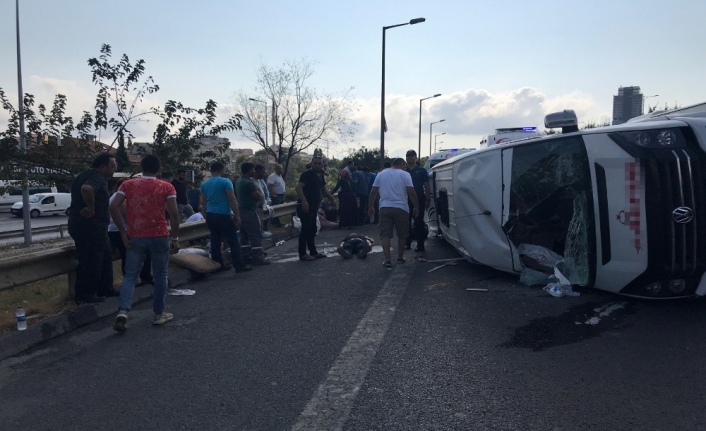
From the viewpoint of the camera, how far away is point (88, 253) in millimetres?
6691

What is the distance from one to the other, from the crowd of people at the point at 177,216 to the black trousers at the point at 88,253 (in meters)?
0.01

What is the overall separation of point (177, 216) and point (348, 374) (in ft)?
9.39

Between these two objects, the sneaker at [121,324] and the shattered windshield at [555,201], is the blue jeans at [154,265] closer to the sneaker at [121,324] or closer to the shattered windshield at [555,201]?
the sneaker at [121,324]

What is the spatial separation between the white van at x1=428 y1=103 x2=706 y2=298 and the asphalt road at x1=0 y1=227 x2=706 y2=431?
15.7 inches

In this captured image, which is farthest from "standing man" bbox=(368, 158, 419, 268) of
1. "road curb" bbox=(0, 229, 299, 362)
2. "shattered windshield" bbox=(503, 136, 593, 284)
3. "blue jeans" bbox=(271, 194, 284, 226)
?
"blue jeans" bbox=(271, 194, 284, 226)

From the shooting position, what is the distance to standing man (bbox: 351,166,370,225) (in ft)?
53.7

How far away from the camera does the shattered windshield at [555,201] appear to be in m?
6.18

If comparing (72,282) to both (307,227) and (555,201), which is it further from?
(555,201)

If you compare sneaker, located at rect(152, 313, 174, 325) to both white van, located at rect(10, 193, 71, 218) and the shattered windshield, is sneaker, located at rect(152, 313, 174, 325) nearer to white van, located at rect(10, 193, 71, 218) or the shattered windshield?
the shattered windshield

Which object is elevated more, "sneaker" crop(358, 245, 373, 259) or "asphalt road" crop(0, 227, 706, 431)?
"sneaker" crop(358, 245, 373, 259)

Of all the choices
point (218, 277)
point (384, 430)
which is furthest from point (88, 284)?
point (384, 430)

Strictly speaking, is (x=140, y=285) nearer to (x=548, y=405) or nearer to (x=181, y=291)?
(x=181, y=291)

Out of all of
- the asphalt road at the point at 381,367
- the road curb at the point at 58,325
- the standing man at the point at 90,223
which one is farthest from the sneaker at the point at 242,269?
the standing man at the point at 90,223

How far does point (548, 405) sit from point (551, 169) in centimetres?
350
